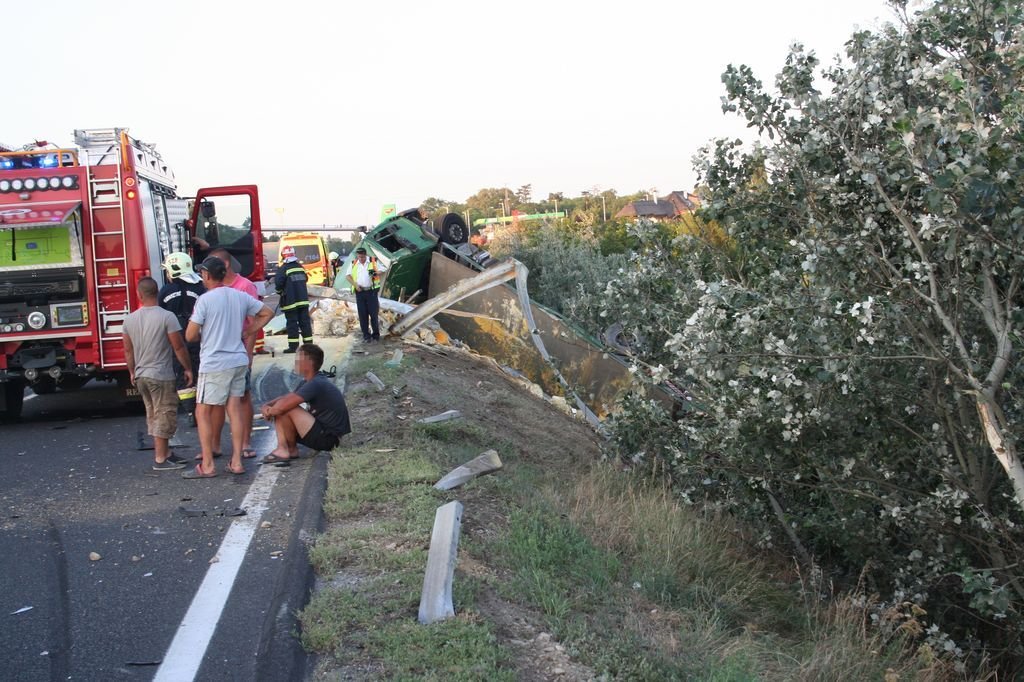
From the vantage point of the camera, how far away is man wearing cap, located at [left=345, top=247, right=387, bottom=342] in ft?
47.5

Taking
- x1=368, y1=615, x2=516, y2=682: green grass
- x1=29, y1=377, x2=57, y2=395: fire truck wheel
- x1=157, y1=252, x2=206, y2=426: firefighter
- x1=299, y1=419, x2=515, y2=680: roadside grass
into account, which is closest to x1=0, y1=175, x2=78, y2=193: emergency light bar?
x1=29, y1=377, x2=57, y2=395: fire truck wheel

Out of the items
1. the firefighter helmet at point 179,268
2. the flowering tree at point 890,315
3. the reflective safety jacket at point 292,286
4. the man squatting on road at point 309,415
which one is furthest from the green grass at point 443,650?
the reflective safety jacket at point 292,286

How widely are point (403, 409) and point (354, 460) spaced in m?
2.39

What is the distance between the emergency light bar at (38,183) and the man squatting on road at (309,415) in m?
4.42

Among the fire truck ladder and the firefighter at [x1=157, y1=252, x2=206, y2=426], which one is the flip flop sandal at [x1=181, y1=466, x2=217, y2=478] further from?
the fire truck ladder

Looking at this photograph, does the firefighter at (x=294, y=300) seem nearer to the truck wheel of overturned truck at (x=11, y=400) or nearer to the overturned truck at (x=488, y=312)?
the overturned truck at (x=488, y=312)

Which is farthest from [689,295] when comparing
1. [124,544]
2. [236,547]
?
[124,544]

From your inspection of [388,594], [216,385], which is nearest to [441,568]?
[388,594]

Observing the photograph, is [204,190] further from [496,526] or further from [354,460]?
[496,526]

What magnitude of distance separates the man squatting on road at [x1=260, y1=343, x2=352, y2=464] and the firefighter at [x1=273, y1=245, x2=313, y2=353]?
19.6 feet

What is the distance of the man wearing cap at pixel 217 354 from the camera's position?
790cm

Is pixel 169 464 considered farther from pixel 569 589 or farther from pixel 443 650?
pixel 443 650

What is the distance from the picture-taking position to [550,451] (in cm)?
984

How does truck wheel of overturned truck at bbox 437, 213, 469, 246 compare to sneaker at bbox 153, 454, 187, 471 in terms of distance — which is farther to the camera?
truck wheel of overturned truck at bbox 437, 213, 469, 246
